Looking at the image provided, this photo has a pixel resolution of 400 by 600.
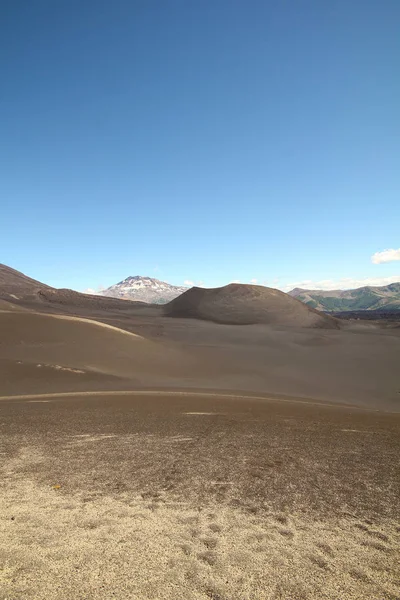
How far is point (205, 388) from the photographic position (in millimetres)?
17766

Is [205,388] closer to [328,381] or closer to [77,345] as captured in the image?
[328,381]

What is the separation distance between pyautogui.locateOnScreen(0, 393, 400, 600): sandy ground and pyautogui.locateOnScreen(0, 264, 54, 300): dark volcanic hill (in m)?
66.9

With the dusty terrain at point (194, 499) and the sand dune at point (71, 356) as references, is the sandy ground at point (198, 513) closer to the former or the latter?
the dusty terrain at point (194, 499)

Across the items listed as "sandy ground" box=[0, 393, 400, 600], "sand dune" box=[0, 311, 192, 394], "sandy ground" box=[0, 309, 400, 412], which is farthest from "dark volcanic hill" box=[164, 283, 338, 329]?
"sandy ground" box=[0, 393, 400, 600]

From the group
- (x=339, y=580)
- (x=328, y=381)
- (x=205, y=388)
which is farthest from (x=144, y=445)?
(x=328, y=381)

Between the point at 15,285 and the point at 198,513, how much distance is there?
92117 mm

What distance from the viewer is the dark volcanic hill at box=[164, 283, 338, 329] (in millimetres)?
57188

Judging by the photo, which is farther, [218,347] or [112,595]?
[218,347]

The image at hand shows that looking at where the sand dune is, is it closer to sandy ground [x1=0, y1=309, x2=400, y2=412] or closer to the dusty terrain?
sandy ground [x1=0, y1=309, x2=400, y2=412]

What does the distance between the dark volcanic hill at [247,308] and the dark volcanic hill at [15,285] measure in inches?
1238

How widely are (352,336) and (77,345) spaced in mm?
31185

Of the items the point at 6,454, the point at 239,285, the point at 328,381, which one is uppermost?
the point at 239,285

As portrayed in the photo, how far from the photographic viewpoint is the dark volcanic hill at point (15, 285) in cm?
7161

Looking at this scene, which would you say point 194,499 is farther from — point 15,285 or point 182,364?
point 15,285
